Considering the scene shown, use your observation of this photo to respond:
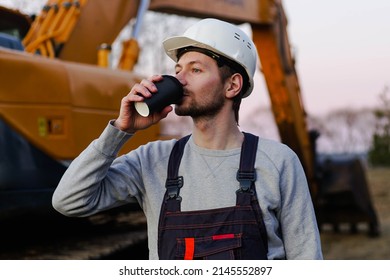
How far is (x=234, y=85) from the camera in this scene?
203 centimetres

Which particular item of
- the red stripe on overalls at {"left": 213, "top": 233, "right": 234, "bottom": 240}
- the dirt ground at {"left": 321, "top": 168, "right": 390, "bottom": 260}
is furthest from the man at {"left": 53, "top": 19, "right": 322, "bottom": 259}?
the dirt ground at {"left": 321, "top": 168, "right": 390, "bottom": 260}

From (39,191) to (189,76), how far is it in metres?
2.24

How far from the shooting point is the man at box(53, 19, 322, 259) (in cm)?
181

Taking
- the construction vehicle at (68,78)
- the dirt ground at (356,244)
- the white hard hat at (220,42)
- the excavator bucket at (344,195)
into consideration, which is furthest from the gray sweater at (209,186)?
the excavator bucket at (344,195)

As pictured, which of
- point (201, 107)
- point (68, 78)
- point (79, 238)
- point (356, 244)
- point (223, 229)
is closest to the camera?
point (223, 229)

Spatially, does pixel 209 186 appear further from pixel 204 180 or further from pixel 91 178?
pixel 91 178

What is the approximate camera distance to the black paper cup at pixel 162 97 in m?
1.82

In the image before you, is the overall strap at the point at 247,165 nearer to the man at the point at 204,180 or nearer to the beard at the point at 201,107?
the man at the point at 204,180

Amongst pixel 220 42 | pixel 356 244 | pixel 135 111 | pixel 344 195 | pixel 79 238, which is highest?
pixel 220 42

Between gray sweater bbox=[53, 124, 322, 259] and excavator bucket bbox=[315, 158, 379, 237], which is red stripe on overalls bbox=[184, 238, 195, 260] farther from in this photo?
excavator bucket bbox=[315, 158, 379, 237]

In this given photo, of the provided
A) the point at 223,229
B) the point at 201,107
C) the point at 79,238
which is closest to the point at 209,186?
the point at 223,229

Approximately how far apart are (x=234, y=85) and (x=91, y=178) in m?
0.54

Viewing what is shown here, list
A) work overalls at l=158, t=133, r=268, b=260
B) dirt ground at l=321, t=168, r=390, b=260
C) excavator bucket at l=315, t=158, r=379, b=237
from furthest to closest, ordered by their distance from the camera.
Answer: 1. excavator bucket at l=315, t=158, r=379, b=237
2. dirt ground at l=321, t=168, r=390, b=260
3. work overalls at l=158, t=133, r=268, b=260
